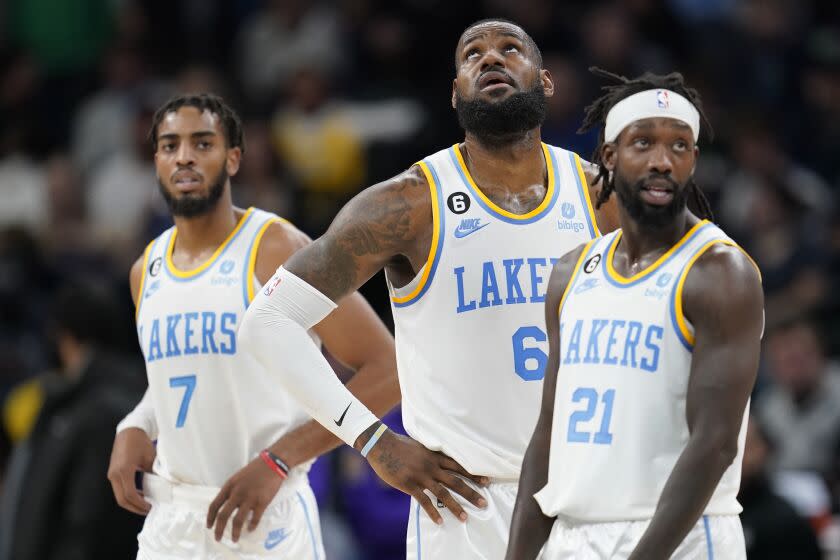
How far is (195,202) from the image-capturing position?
6461mm

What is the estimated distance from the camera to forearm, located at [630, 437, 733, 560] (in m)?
4.33

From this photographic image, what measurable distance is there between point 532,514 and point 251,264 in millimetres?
2063

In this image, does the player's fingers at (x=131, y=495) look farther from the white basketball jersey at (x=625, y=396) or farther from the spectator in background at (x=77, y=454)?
the white basketball jersey at (x=625, y=396)

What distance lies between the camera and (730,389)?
436 centimetres

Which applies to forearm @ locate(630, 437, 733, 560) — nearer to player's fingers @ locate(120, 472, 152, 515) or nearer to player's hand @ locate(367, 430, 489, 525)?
player's hand @ locate(367, 430, 489, 525)

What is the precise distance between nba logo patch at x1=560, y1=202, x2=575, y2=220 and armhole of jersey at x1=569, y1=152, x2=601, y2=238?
0.21ft

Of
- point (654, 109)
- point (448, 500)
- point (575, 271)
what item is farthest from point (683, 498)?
point (448, 500)

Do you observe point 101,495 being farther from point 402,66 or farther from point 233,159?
point 402,66

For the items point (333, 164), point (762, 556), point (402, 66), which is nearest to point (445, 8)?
point (402, 66)

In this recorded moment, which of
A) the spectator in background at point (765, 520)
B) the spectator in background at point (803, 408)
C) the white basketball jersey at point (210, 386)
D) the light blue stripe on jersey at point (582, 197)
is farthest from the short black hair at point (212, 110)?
the spectator in background at point (803, 408)

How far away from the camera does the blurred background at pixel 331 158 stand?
827 cm

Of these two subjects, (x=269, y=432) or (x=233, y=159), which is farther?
(x=233, y=159)

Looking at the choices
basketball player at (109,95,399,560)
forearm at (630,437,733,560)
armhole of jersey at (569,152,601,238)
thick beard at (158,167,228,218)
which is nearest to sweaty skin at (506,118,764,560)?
forearm at (630,437,733,560)

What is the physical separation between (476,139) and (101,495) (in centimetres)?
322
